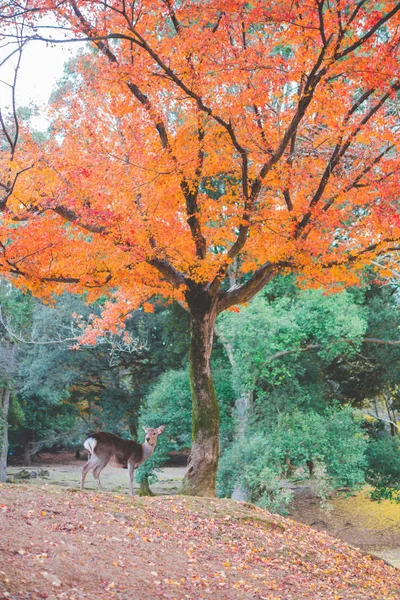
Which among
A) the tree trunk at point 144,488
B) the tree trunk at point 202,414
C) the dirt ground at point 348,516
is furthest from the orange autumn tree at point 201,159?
the tree trunk at point 144,488

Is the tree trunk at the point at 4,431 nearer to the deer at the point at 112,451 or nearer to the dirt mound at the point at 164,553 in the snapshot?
the deer at the point at 112,451

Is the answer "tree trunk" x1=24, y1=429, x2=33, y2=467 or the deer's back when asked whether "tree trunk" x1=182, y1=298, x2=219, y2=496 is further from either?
"tree trunk" x1=24, y1=429, x2=33, y2=467

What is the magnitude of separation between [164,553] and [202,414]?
4033 millimetres

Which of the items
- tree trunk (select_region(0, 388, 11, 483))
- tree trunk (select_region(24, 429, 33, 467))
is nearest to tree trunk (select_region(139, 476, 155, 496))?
tree trunk (select_region(0, 388, 11, 483))

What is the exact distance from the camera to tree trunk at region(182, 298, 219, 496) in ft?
33.6

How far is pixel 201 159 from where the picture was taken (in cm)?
917

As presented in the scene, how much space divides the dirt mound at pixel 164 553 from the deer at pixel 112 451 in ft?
9.10

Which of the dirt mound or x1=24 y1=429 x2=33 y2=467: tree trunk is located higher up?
x1=24 y1=429 x2=33 y2=467: tree trunk

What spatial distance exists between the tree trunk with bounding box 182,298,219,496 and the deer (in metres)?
1.63

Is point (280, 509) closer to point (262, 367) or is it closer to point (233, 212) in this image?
point (262, 367)

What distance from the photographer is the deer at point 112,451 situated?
1150 centimetres

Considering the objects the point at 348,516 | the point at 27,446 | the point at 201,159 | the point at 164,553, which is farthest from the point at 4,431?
the point at 164,553

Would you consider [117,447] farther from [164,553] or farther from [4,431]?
[4,431]

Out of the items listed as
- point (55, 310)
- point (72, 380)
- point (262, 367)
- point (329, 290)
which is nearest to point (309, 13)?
point (329, 290)
